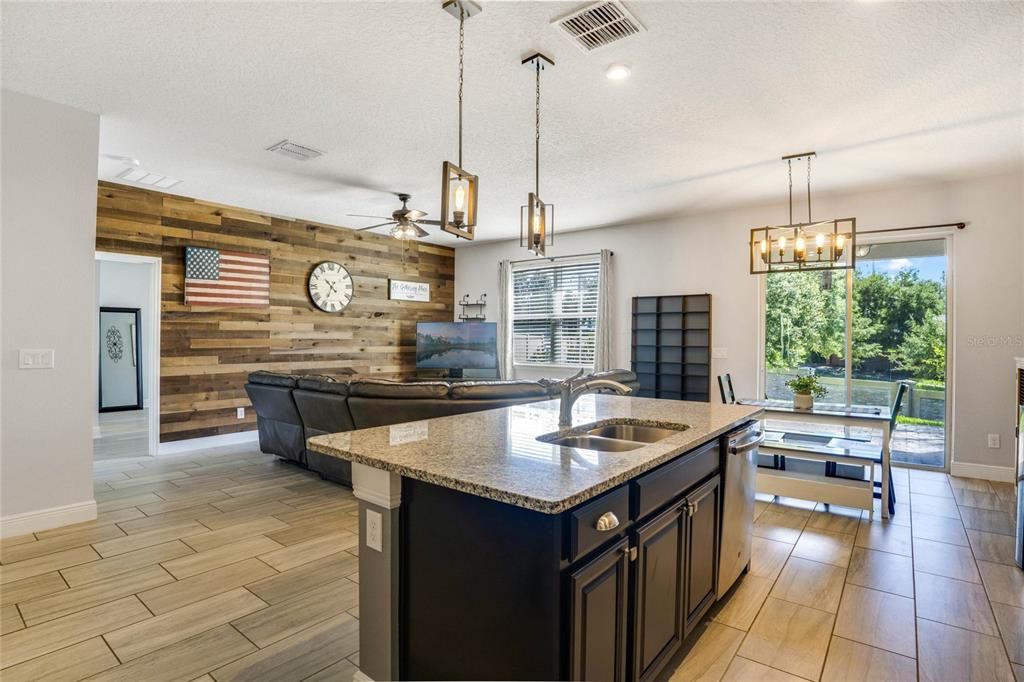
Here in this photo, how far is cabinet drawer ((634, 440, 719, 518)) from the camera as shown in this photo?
1707 mm

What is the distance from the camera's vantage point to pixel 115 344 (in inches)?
332

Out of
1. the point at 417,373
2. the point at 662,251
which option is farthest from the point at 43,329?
the point at 662,251

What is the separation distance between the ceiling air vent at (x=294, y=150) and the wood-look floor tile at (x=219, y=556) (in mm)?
2955

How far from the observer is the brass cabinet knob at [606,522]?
1.45 m

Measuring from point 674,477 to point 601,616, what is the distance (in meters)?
0.62

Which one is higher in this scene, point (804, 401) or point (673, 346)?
point (673, 346)

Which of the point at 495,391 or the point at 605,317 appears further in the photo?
the point at 605,317

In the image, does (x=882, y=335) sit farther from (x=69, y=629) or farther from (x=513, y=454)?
(x=69, y=629)

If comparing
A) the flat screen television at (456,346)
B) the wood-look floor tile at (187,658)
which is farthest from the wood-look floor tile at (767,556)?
the flat screen television at (456,346)

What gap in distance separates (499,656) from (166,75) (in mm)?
3546

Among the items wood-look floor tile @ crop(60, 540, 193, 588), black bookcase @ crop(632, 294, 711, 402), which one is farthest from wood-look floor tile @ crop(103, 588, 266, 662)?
black bookcase @ crop(632, 294, 711, 402)

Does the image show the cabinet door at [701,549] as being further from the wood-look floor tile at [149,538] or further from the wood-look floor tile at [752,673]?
the wood-look floor tile at [149,538]

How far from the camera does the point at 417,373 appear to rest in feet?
26.9

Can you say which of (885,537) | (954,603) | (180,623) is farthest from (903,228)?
(180,623)
